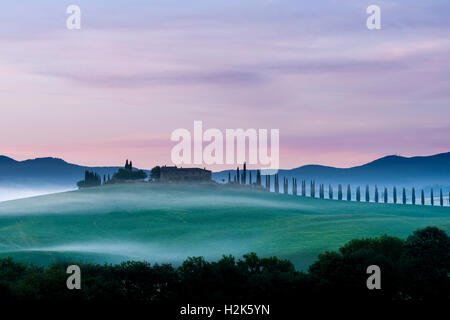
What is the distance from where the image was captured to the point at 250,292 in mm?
59688

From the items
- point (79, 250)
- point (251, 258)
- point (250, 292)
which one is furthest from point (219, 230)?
point (250, 292)

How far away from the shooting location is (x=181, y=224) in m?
130

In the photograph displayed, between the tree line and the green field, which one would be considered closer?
the tree line

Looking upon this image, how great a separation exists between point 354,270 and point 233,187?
13206 cm

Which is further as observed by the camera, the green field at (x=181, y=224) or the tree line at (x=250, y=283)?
the green field at (x=181, y=224)

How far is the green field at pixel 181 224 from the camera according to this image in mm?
99188

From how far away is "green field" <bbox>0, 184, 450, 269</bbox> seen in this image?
9919 centimetres
